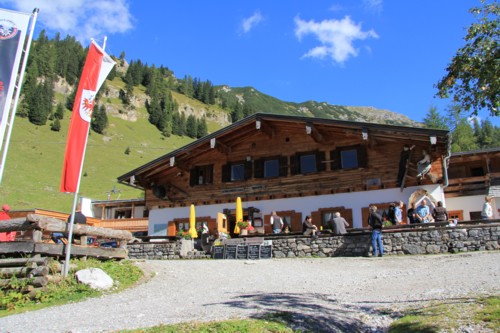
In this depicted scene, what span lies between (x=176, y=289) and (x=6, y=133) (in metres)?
5.14

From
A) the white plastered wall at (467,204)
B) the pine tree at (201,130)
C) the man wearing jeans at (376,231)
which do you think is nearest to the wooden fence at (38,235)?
the man wearing jeans at (376,231)

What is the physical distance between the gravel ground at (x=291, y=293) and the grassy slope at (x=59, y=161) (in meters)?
38.6

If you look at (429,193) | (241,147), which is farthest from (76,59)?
(429,193)

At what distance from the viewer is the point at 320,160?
22.4m

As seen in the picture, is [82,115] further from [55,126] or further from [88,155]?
[55,126]

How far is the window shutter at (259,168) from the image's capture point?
23698mm

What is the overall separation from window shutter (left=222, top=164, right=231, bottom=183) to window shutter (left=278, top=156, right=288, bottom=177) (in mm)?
2925

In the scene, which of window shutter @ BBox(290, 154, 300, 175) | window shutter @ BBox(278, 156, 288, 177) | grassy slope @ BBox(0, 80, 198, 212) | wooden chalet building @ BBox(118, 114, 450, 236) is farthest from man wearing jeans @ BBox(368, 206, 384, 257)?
grassy slope @ BBox(0, 80, 198, 212)

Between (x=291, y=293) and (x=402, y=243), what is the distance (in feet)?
25.0

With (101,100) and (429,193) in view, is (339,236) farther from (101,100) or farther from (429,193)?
(101,100)

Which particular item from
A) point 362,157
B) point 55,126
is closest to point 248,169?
point 362,157

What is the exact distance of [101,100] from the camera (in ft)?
369

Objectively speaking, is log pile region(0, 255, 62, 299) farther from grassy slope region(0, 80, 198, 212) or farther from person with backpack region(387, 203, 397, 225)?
grassy slope region(0, 80, 198, 212)

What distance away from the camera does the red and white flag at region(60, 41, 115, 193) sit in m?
10.9
